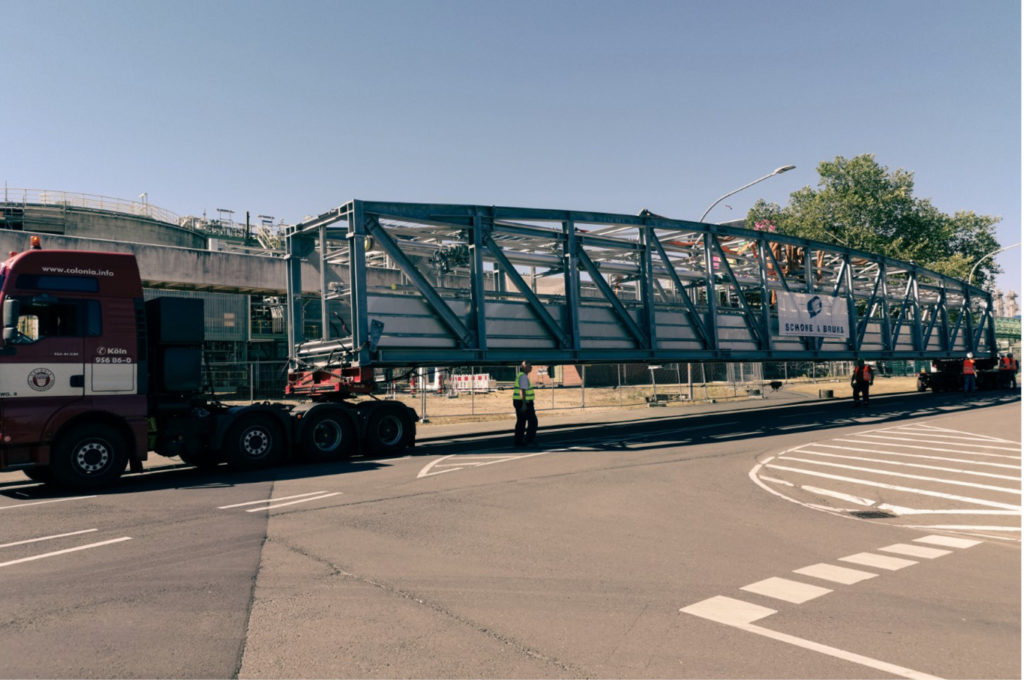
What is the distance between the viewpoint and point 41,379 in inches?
384

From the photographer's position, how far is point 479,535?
6.86 m

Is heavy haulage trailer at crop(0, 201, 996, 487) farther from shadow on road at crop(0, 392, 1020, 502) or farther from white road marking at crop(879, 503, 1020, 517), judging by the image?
white road marking at crop(879, 503, 1020, 517)

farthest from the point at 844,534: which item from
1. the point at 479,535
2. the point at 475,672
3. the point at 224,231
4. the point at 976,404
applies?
the point at 224,231

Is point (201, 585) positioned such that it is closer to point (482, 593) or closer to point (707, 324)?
point (482, 593)

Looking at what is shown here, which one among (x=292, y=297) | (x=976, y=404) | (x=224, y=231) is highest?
(x=224, y=231)

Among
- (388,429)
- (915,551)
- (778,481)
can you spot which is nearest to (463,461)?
(388,429)

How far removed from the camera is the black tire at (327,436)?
12.6 meters

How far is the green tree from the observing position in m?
58.9

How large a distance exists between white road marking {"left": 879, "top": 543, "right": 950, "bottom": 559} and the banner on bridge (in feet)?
54.7

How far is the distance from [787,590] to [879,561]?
138 cm

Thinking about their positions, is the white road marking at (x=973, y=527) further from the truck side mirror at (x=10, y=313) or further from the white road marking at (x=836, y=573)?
the truck side mirror at (x=10, y=313)

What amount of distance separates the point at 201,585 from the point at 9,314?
20.7 feet

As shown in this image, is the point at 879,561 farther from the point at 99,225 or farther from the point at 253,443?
the point at 99,225

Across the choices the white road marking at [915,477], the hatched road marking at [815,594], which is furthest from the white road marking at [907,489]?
the hatched road marking at [815,594]
